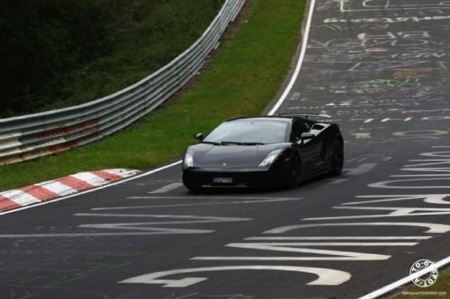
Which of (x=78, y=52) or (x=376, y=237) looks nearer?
(x=376, y=237)

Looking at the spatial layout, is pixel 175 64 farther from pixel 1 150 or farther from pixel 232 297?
pixel 232 297

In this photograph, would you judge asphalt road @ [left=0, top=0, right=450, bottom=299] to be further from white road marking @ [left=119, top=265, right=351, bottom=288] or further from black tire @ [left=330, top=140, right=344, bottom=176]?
black tire @ [left=330, top=140, right=344, bottom=176]

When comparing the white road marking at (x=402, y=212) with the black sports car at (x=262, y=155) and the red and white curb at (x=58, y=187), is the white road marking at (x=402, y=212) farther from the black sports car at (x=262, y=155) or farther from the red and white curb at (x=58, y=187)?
the red and white curb at (x=58, y=187)

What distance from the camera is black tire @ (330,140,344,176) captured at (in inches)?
726

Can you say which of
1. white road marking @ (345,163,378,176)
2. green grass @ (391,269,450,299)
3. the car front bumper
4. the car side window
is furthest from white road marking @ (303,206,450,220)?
white road marking @ (345,163,378,176)

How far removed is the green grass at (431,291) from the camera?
25.6ft

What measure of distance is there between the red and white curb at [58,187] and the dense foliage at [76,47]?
574 inches

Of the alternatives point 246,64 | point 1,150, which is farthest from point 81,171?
point 246,64

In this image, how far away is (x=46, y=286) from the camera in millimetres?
9219

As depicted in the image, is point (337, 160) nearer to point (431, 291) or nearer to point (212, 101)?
point (431, 291)

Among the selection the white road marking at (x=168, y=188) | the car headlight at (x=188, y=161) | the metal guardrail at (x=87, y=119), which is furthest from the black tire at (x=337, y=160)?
the metal guardrail at (x=87, y=119)

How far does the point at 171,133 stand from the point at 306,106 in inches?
268

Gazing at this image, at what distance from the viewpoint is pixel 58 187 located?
17.6 meters

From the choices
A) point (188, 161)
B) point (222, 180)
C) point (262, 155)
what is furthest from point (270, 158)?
point (188, 161)
